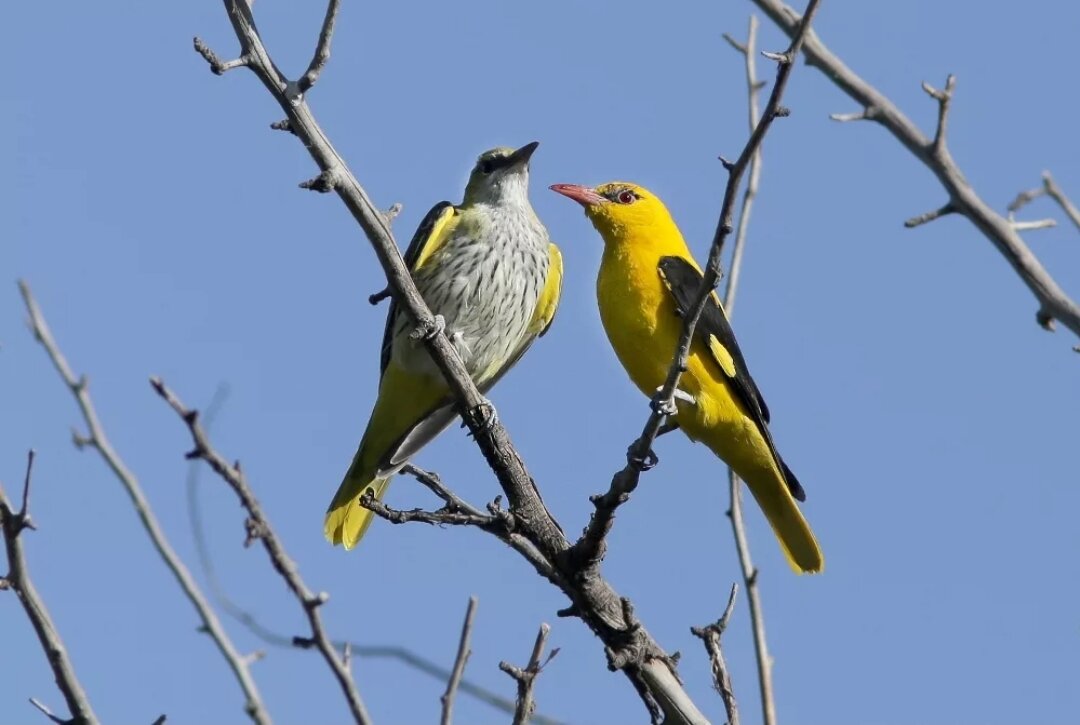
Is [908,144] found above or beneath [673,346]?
beneath

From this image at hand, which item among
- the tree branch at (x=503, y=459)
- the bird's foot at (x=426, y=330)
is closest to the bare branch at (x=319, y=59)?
the tree branch at (x=503, y=459)

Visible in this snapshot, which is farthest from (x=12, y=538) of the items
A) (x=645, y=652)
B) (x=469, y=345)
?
(x=469, y=345)

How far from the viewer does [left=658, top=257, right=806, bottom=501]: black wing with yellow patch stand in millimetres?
5562

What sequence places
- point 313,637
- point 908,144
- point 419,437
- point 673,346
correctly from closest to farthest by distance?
point 313,637
point 908,144
point 673,346
point 419,437

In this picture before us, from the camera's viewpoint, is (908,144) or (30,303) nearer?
(30,303)

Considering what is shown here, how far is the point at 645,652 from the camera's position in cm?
420

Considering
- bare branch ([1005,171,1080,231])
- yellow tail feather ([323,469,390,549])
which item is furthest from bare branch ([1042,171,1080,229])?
yellow tail feather ([323,469,390,549])

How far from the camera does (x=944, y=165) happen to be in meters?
3.58

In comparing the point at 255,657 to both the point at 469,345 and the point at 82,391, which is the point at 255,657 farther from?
the point at 469,345

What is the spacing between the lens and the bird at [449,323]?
6.00 m

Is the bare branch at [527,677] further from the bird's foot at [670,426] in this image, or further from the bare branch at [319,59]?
the bird's foot at [670,426]

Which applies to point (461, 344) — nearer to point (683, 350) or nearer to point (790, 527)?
point (790, 527)

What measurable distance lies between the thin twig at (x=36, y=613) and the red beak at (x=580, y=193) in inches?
156

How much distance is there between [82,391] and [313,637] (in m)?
0.86
